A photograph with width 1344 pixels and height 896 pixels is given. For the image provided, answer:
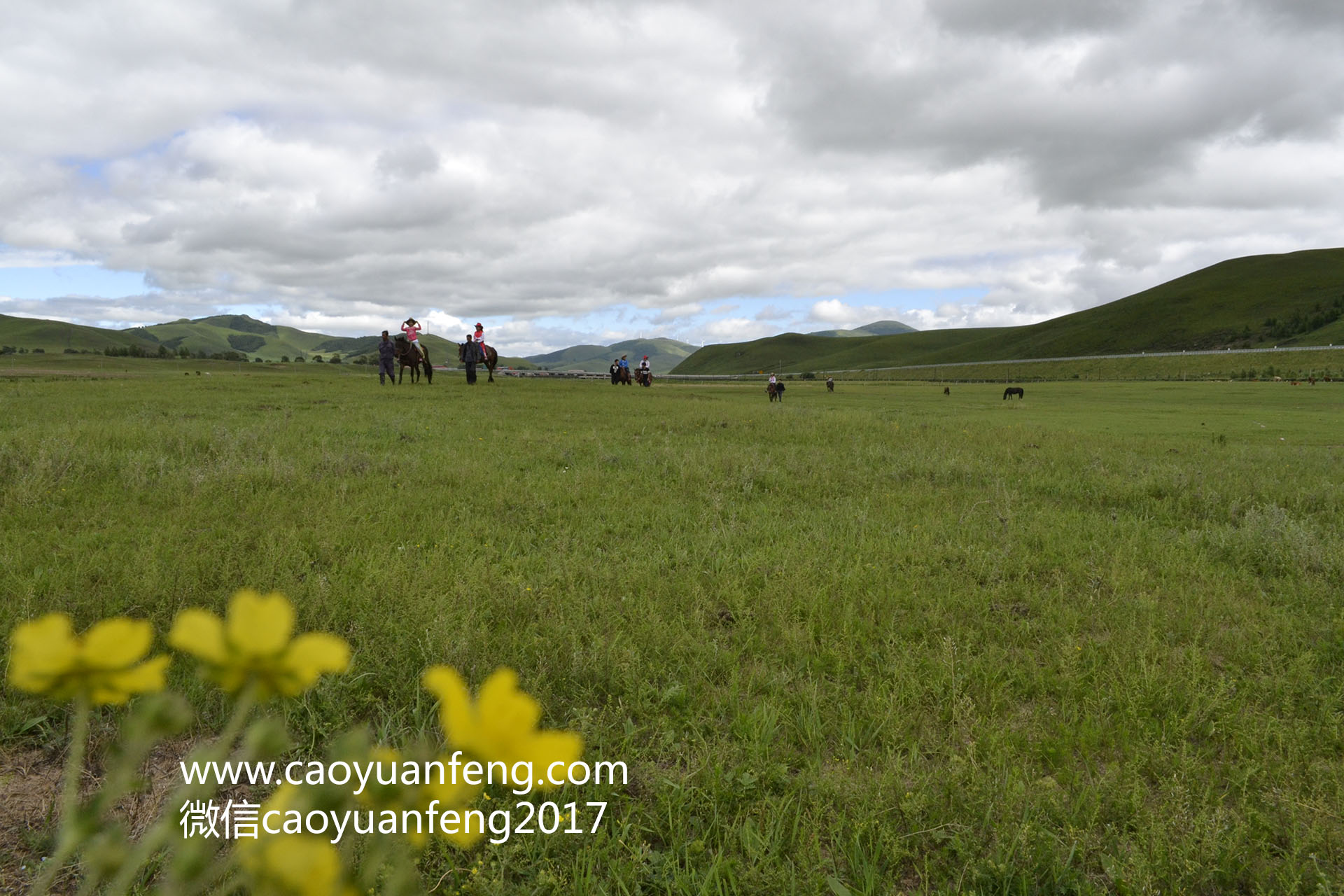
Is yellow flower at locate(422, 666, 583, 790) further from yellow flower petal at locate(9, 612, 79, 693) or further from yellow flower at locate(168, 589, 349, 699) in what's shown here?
yellow flower petal at locate(9, 612, 79, 693)

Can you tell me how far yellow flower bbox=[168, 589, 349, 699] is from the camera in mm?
729

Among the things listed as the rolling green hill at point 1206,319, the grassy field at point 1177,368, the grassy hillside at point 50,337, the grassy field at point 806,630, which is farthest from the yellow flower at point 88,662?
the grassy hillside at point 50,337

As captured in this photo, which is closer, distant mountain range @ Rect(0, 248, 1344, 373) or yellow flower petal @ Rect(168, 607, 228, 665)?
yellow flower petal @ Rect(168, 607, 228, 665)

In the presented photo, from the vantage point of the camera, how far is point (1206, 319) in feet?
458

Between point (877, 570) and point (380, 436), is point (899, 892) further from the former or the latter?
point (380, 436)

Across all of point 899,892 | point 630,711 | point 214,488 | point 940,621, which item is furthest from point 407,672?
point 214,488

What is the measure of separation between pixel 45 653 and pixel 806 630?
455 centimetres

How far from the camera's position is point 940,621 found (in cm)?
510

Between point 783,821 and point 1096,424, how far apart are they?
21704mm

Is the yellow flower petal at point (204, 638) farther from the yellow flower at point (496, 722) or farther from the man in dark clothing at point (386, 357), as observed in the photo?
the man in dark clothing at point (386, 357)

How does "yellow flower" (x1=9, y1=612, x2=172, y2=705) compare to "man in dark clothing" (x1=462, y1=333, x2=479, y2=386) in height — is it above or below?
below

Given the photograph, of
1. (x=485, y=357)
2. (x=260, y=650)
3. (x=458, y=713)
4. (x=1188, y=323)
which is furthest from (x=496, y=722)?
(x=1188, y=323)

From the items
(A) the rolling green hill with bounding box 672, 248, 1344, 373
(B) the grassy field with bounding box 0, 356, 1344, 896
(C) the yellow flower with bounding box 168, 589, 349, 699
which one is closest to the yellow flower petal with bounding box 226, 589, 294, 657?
(C) the yellow flower with bounding box 168, 589, 349, 699

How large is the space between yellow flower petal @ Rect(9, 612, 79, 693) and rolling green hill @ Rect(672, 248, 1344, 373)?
5415 inches
